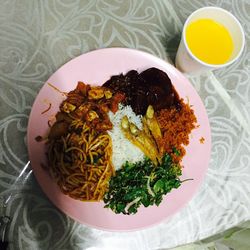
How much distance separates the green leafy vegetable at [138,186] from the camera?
0.99m

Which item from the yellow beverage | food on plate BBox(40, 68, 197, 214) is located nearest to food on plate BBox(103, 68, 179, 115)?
food on plate BBox(40, 68, 197, 214)

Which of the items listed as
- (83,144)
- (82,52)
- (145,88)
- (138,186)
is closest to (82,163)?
(83,144)

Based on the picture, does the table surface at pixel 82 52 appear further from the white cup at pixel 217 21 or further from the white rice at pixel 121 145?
the white rice at pixel 121 145

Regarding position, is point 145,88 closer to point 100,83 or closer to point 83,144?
point 100,83

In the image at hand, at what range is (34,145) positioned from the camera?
1.00m

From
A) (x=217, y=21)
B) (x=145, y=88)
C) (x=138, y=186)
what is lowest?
(x=138, y=186)

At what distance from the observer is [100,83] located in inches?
43.2

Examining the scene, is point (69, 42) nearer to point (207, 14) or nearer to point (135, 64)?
point (135, 64)

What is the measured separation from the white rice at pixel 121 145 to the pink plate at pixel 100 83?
112 mm

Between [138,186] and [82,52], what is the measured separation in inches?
18.3

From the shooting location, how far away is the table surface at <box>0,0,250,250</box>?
106cm

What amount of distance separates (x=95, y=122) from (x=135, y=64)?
21 cm

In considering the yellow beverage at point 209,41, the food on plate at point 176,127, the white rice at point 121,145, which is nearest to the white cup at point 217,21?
the yellow beverage at point 209,41

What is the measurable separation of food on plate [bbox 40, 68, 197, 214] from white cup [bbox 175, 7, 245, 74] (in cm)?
9
